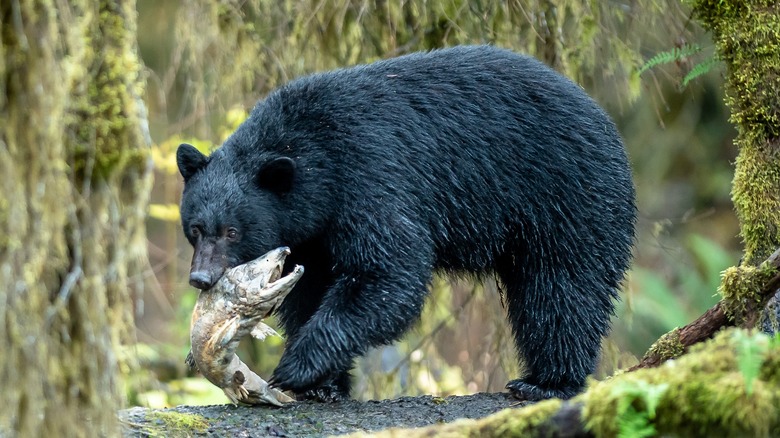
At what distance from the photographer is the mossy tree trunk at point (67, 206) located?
2723 millimetres

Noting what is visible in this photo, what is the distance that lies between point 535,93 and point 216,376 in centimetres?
256

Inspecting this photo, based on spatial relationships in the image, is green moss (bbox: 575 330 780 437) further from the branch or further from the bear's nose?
the bear's nose

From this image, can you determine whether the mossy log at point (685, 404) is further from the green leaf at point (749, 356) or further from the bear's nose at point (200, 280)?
the bear's nose at point (200, 280)

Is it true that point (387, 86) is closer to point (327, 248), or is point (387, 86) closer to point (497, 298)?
point (327, 248)

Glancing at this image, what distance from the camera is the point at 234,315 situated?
4.78m

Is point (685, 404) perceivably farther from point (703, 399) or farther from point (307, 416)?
point (307, 416)

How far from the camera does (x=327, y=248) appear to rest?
18.1 ft

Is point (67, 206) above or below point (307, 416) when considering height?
above

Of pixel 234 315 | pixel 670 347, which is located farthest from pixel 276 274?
pixel 670 347

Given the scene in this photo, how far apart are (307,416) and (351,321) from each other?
575 mm

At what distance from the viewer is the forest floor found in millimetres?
4543

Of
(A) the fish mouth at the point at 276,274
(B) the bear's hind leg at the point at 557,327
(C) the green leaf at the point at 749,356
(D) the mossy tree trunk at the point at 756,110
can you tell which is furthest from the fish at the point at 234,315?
(C) the green leaf at the point at 749,356

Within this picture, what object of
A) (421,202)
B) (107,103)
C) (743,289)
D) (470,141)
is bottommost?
(743,289)

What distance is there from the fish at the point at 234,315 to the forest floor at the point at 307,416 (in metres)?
0.19
